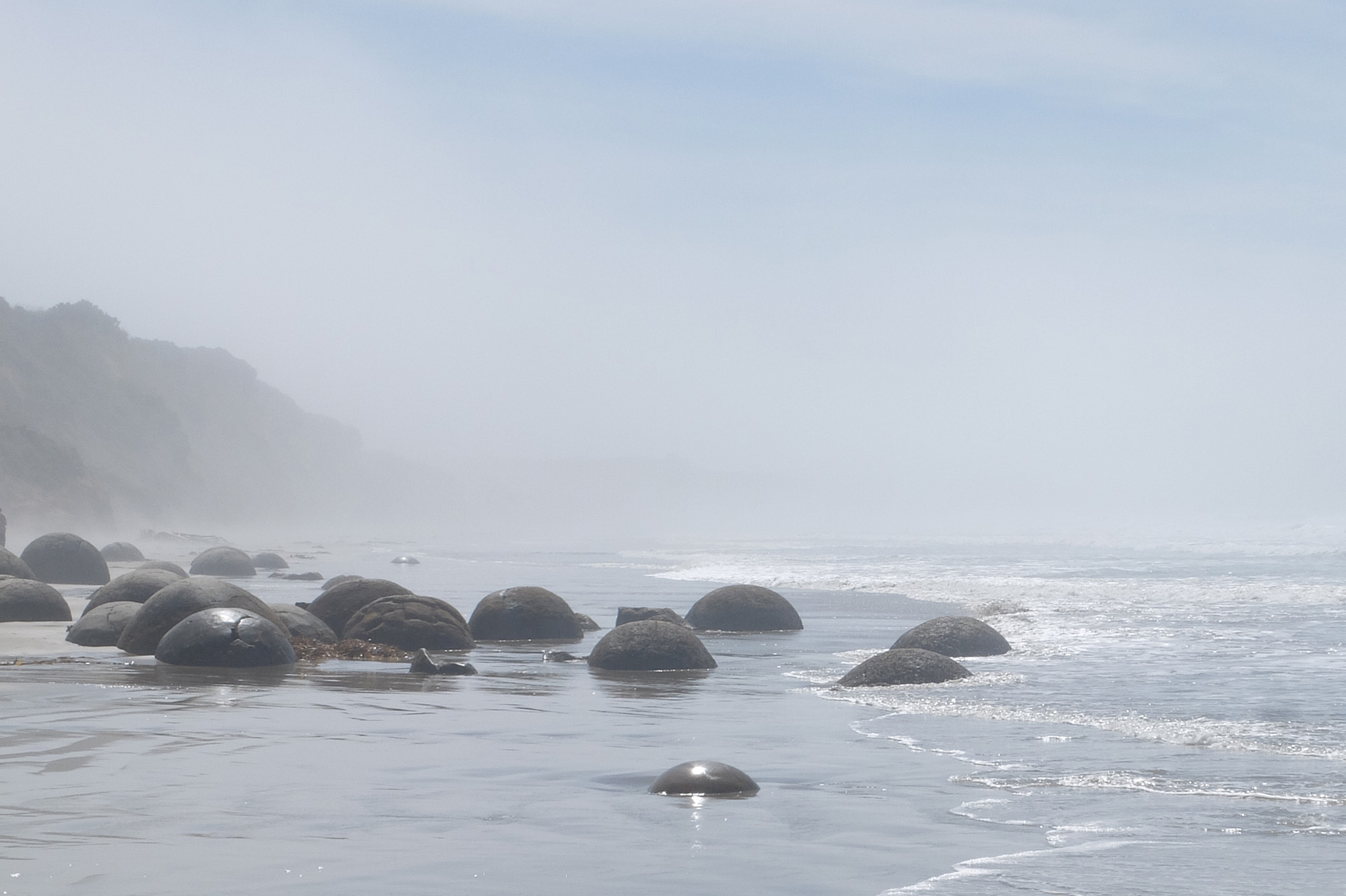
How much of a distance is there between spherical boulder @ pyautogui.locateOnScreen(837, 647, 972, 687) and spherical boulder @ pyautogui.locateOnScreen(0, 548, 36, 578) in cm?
2127

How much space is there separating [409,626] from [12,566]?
48.7 feet

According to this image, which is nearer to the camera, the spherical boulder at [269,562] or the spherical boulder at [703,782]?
the spherical boulder at [703,782]

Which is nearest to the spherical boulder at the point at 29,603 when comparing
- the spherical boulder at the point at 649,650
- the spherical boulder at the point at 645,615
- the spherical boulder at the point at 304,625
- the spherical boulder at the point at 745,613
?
the spherical boulder at the point at 304,625

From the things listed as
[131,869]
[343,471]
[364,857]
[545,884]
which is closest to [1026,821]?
[545,884]

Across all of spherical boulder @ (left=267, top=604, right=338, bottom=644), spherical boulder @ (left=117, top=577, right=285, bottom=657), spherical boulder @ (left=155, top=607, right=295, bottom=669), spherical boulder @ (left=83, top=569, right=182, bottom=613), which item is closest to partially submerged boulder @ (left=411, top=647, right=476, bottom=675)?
spherical boulder @ (left=155, top=607, right=295, bottom=669)

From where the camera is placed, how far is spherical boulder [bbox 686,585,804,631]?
872 inches

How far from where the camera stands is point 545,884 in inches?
237

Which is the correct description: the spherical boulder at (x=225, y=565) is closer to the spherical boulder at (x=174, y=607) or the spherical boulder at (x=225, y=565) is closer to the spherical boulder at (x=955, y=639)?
Result: the spherical boulder at (x=174, y=607)

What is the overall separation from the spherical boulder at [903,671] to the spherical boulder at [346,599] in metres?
8.08

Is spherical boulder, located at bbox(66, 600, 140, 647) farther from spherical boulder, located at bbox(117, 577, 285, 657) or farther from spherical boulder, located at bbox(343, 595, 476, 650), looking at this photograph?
spherical boulder, located at bbox(343, 595, 476, 650)

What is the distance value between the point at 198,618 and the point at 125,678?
1682 mm

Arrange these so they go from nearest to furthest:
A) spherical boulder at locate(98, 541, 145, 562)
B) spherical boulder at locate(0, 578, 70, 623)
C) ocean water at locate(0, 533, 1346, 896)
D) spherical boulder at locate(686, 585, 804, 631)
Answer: ocean water at locate(0, 533, 1346, 896) < spherical boulder at locate(0, 578, 70, 623) < spherical boulder at locate(686, 585, 804, 631) < spherical boulder at locate(98, 541, 145, 562)

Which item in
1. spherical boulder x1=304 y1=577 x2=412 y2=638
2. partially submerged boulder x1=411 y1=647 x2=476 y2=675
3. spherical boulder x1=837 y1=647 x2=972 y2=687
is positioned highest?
spherical boulder x1=304 y1=577 x2=412 y2=638

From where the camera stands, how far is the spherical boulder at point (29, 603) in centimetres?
2200
